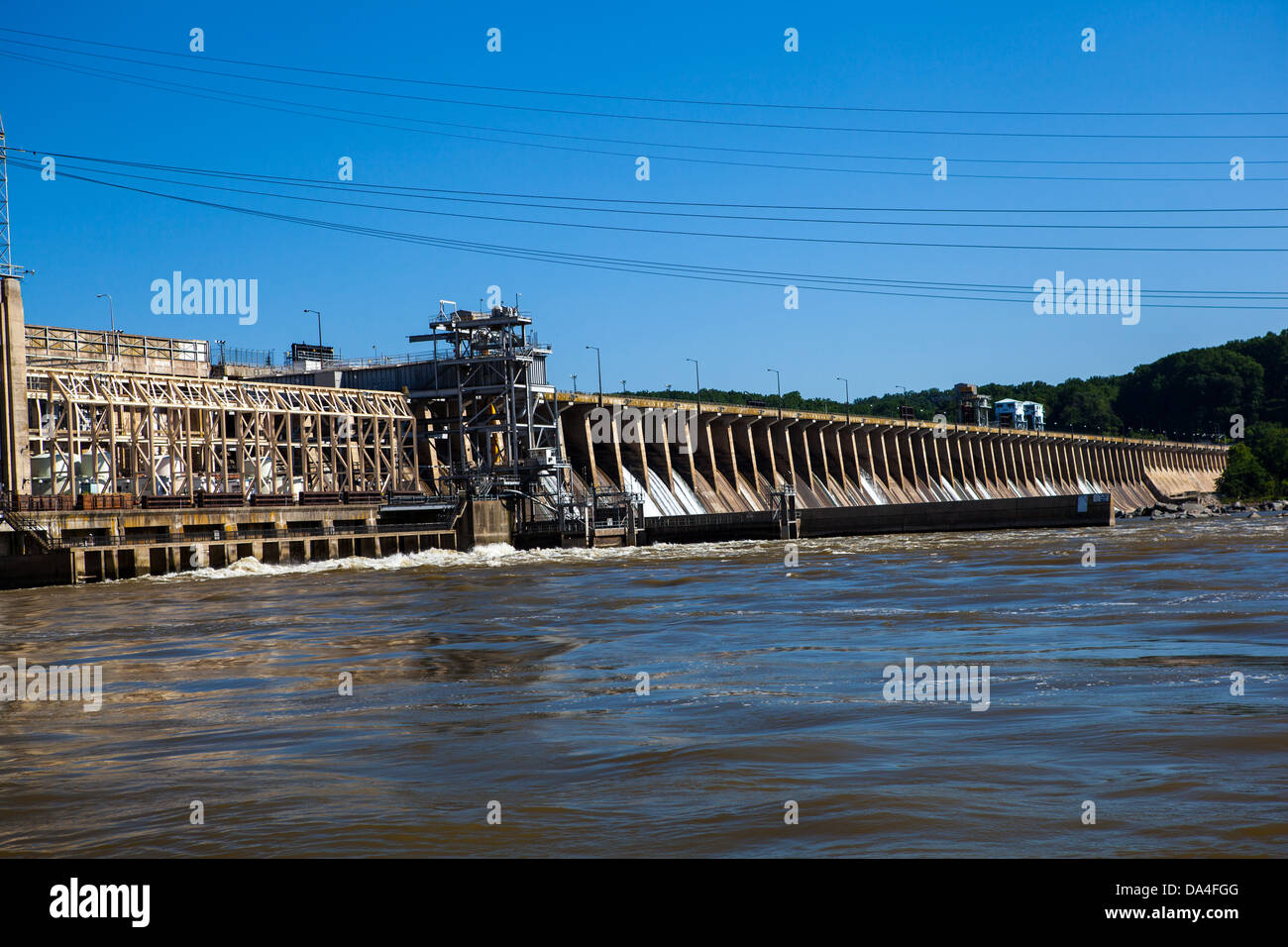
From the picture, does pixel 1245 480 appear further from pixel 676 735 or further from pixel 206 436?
pixel 676 735

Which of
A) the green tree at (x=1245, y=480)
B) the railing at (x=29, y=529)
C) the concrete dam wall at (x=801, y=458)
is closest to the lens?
the railing at (x=29, y=529)

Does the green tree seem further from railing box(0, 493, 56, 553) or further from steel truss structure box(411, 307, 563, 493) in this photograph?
railing box(0, 493, 56, 553)

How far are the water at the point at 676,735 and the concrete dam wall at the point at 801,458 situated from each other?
2285 inches

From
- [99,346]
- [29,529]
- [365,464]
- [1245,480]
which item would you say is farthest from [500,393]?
[1245,480]

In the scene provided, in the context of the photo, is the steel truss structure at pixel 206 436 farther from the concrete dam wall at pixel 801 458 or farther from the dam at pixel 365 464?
the concrete dam wall at pixel 801 458

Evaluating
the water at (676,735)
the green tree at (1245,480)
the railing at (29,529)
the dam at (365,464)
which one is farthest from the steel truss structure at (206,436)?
the green tree at (1245,480)

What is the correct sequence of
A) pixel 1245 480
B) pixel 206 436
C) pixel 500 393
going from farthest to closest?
pixel 1245 480 < pixel 500 393 < pixel 206 436

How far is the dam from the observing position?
4991 cm

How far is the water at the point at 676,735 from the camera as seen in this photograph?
23.6ft

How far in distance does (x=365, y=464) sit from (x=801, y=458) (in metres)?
A: 46.5

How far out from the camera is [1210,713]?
10.4 metres

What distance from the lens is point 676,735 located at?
10.4m
